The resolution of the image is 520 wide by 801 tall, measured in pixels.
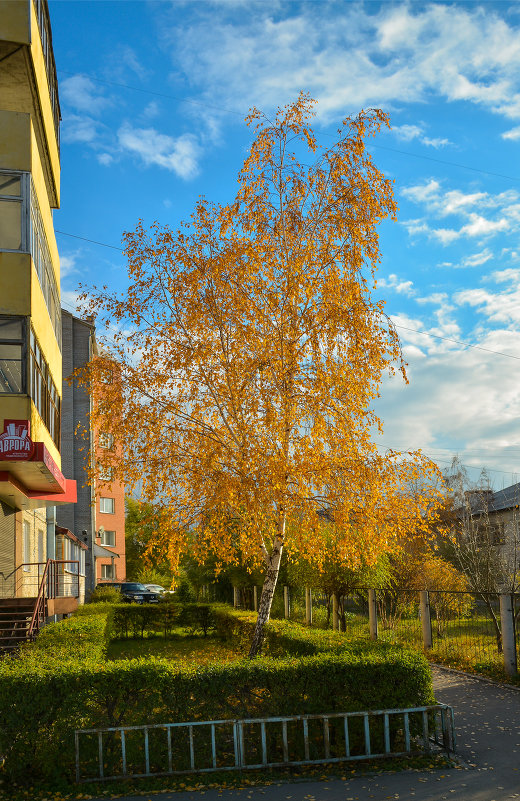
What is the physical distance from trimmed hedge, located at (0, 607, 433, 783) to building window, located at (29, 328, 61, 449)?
7218 mm

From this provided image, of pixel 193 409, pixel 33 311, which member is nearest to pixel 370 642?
pixel 193 409

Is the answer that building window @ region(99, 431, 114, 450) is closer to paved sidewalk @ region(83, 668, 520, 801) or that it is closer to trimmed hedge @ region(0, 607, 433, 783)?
trimmed hedge @ region(0, 607, 433, 783)

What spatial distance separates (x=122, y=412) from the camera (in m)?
13.3

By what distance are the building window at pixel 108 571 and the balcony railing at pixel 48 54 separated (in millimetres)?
42729

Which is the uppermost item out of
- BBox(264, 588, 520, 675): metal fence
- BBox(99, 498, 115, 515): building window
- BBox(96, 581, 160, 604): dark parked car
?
BBox(99, 498, 115, 515): building window

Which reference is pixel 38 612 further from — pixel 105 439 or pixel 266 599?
pixel 266 599

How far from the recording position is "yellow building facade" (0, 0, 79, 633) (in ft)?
47.1

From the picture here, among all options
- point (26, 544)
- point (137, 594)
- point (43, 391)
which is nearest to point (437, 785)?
point (43, 391)

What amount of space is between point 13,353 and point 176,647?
46.9ft

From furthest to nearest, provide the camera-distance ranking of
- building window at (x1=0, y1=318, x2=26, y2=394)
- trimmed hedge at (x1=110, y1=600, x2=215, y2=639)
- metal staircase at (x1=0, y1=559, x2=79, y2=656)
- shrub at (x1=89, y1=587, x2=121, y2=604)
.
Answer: shrub at (x1=89, y1=587, x2=121, y2=604) → trimmed hedge at (x1=110, y1=600, x2=215, y2=639) → metal staircase at (x1=0, y1=559, x2=79, y2=656) → building window at (x1=0, y1=318, x2=26, y2=394)

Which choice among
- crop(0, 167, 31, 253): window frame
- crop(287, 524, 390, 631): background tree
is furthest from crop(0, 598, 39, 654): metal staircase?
crop(0, 167, 31, 253): window frame

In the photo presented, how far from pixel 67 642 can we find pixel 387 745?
7226mm

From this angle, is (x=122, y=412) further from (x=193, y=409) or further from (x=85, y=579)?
(x=85, y=579)

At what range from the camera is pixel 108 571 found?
2296 inches
